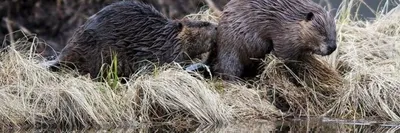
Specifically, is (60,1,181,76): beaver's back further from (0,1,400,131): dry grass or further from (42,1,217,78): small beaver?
(0,1,400,131): dry grass

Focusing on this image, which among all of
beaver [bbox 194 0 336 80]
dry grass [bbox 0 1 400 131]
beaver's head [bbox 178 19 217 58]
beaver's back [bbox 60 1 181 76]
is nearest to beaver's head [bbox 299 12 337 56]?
beaver [bbox 194 0 336 80]

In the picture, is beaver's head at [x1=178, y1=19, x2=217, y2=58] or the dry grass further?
beaver's head at [x1=178, y1=19, x2=217, y2=58]

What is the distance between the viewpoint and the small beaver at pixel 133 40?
30.4 ft

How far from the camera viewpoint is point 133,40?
9312mm

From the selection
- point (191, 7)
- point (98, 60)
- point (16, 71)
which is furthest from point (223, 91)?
point (191, 7)

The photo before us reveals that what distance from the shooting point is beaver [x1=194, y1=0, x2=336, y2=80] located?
350 inches

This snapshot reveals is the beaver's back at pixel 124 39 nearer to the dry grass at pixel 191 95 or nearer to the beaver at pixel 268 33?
the dry grass at pixel 191 95

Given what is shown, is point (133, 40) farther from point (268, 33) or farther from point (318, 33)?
point (318, 33)

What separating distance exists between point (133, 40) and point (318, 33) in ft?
4.87

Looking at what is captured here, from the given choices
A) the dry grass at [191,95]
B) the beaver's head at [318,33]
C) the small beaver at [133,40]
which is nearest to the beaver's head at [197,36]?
the small beaver at [133,40]

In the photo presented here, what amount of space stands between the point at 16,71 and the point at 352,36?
298 centimetres

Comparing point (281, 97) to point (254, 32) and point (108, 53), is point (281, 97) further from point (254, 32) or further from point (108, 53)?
point (108, 53)

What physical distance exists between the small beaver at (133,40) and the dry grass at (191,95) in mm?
137

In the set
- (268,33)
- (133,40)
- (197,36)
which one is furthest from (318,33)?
(133,40)
